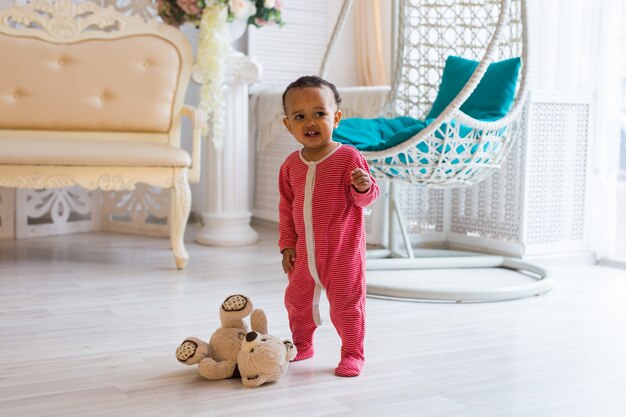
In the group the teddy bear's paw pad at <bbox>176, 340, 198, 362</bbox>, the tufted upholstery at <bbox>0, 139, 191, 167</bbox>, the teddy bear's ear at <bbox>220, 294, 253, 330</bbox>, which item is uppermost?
the tufted upholstery at <bbox>0, 139, 191, 167</bbox>

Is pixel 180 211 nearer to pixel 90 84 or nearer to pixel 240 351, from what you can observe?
pixel 90 84

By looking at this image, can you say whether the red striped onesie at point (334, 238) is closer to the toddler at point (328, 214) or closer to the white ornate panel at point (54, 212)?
the toddler at point (328, 214)

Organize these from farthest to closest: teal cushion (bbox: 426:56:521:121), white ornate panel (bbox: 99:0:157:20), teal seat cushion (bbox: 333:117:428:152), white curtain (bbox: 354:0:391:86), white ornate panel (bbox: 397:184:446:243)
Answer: white curtain (bbox: 354:0:391:86), white ornate panel (bbox: 99:0:157:20), white ornate panel (bbox: 397:184:446:243), teal cushion (bbox: 426:56:521:121), teal seat cushion (bbox: 333:117:428:152)

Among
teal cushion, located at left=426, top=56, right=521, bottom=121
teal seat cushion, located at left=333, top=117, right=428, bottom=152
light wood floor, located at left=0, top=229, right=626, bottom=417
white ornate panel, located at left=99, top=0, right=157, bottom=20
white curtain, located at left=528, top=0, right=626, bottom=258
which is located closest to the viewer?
light wood floor, located at left=0, top=229, right=626, bottom=417

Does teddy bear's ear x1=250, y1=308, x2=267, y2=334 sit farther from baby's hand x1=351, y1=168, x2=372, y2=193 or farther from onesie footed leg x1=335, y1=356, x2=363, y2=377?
baby's hand x1=351, y1=168, x2=372, y2=193

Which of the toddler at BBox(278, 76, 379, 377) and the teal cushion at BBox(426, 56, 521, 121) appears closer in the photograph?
the toddler at BBox(278, 76, 379, 377)

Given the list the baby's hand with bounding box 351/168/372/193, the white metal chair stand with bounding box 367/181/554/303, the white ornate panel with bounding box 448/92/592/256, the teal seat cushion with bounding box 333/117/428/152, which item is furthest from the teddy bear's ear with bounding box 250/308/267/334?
the white ornate panel with bounding box 448/92/592/256

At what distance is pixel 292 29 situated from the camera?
15.6 ft

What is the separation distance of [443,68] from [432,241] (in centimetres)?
87

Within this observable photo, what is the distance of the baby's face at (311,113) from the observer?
70.8 inches

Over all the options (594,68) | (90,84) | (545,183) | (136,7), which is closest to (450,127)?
(545,183)

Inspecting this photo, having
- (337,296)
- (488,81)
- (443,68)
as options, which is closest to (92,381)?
(337,296)

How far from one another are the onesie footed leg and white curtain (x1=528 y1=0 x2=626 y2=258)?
197 cm

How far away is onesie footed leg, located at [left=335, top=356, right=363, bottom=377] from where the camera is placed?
1834mm
